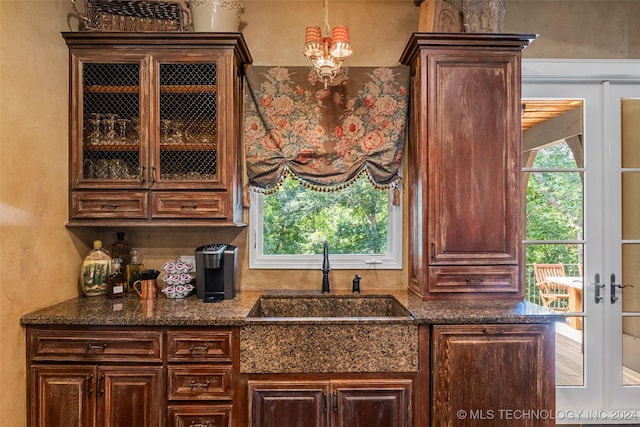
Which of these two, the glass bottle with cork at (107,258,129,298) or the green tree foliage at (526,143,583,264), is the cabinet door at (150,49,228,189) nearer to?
the glass bottle with cork at (107,258,129,298)

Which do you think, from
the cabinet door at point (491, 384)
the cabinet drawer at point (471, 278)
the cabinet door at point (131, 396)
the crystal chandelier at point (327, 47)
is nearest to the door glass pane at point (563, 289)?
the cabinet drawer at point (471, 278)

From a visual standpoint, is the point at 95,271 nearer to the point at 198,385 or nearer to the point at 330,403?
the point at 198,385

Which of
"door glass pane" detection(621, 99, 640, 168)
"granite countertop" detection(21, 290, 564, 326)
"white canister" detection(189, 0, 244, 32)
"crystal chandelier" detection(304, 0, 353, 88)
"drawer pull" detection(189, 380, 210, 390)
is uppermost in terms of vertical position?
"white canister" detection(189, 0, 244, 32)

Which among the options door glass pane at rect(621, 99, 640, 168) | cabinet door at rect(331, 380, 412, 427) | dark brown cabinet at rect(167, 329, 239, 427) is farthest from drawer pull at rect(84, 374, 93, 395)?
door glass pane at rect(621, 99, 640, 168)

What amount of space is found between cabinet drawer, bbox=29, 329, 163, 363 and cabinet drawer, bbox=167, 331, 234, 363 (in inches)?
2.5

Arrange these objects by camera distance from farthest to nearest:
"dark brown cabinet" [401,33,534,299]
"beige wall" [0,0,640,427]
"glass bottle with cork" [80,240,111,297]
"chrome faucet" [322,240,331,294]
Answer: "chrome faucet" [322,240,331,294] < "glass bottle with cork" [80,240,111,297] < "dark brown cabinet" [401,33,534,299] < "beige wall" [0,0,640,427]

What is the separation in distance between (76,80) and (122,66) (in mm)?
264

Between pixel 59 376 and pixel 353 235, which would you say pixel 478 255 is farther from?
pixel 59 376

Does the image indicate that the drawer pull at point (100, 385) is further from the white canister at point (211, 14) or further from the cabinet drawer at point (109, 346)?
the white canister at point (211, 14)

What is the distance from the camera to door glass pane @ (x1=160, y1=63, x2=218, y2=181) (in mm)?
2084

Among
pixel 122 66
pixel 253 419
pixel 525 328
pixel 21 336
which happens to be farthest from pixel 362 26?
pixel 21 336

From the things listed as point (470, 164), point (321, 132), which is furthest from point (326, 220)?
point (470, 164)

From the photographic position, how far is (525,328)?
173cm

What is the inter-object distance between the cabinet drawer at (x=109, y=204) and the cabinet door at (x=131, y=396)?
2.65 ft
